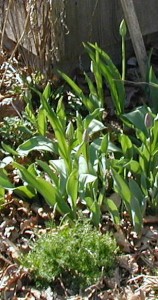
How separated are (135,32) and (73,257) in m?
1.44

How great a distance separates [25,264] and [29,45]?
58.7 inches

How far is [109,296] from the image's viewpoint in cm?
298

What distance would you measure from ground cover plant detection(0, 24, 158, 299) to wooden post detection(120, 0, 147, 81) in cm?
33

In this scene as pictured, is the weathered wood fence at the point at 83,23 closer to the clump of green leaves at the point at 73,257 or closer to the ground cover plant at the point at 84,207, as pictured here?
the ground cover plant at the point at 84,207

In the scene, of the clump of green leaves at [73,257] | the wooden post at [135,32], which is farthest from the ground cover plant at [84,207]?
the wooden post at [135,32]

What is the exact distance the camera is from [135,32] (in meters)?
3.88

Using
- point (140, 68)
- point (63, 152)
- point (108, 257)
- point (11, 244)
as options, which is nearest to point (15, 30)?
point (140, 68)

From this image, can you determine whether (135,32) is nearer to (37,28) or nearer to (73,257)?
(37,28)

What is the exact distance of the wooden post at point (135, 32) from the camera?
3.81m

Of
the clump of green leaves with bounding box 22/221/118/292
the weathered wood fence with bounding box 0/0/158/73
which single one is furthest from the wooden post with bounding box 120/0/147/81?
the clump of green leaves with bounding box 22/221/118/292

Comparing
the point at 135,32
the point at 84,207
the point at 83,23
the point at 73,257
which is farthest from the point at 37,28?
the point at 73,257

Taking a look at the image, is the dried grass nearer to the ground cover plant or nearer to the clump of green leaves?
the ground cover plant

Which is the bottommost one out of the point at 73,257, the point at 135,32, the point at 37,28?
the point at 73,257

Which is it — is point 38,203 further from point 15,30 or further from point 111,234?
point 15,30
